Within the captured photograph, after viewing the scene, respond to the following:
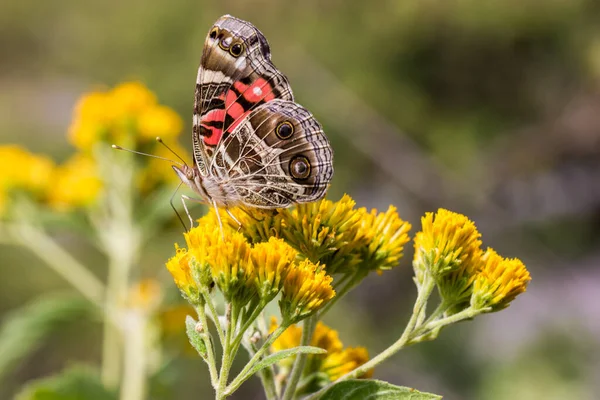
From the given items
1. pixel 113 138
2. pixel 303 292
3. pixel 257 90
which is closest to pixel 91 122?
pixel 113 138

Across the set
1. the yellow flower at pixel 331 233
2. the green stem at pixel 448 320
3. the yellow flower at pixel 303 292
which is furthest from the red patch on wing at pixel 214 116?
the green stem at pixel 448 320

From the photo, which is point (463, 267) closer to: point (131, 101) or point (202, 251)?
point (202, 251)

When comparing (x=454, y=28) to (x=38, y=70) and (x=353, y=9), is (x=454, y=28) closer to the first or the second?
(x=353, y=9)

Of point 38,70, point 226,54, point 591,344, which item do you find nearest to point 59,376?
point 226,54

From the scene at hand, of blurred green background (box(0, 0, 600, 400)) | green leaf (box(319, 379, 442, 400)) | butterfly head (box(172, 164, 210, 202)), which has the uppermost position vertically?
blurred green background (box(0, 0, 600, 400))

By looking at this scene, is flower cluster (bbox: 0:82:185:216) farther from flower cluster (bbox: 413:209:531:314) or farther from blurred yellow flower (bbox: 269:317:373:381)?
flower cluster (bbox: 413:209:531:314)

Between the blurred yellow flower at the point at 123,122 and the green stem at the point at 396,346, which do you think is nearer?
the green stem at the point at 396,346

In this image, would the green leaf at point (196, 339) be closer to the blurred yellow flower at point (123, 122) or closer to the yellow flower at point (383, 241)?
the yellow flower at point (383, 241)

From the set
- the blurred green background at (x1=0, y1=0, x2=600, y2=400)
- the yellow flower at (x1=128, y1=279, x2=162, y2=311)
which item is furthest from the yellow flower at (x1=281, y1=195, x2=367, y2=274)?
the blurred green background at (x1=0, y1=0, x2=600, y2=400)
